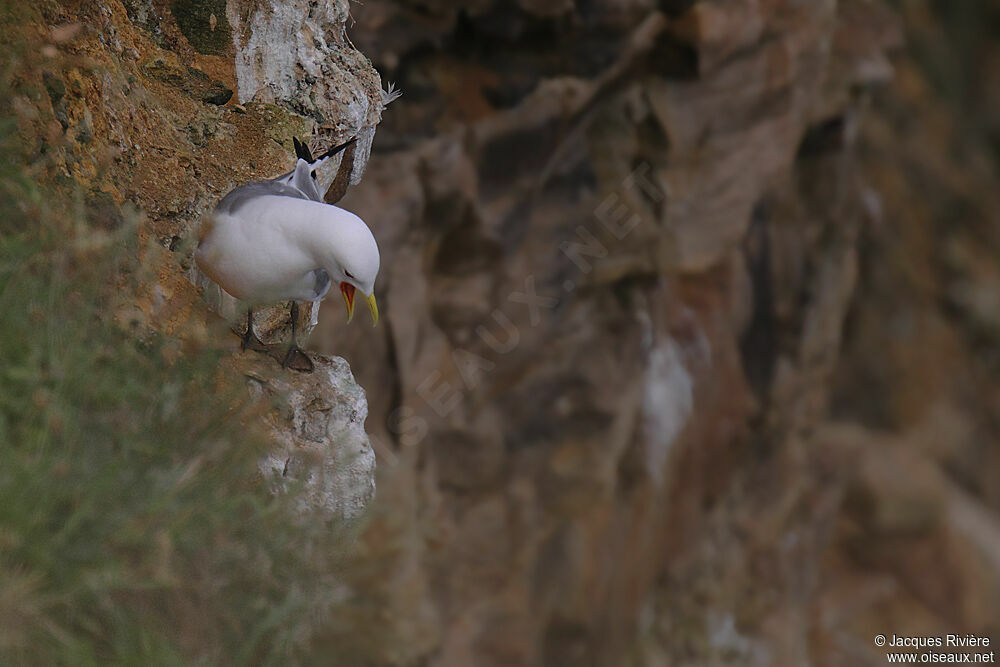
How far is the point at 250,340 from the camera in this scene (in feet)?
5.24

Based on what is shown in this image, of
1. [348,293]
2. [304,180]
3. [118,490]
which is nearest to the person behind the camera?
[118,490]

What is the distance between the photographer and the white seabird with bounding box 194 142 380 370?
52.6 inches

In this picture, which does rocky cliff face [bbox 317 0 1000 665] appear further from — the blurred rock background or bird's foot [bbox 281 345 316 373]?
bird's foot [bbox 281 345 316 373]

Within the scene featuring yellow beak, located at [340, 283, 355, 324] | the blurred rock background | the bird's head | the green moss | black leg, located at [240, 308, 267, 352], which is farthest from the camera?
the blurred rock background

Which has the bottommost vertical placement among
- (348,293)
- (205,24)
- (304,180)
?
(348,293)

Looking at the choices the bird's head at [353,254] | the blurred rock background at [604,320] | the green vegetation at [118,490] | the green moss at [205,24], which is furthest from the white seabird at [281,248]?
the blurred rock background at [604,320]

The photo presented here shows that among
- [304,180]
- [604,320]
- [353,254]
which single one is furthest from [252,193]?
[604,320]

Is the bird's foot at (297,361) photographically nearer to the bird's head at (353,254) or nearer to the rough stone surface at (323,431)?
the rough stone surface at (323,431)

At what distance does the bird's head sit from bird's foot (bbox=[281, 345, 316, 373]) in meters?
0.33

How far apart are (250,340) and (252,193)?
0.99 feet

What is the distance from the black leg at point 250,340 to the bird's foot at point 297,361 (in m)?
0.05

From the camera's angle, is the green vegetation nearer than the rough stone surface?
Yes

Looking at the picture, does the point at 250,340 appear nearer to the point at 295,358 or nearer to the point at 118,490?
the point at 295,358

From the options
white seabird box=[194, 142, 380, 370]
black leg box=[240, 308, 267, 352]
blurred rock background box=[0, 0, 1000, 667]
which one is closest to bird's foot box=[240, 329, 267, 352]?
black leg box=[240, 308, 267, 352]
